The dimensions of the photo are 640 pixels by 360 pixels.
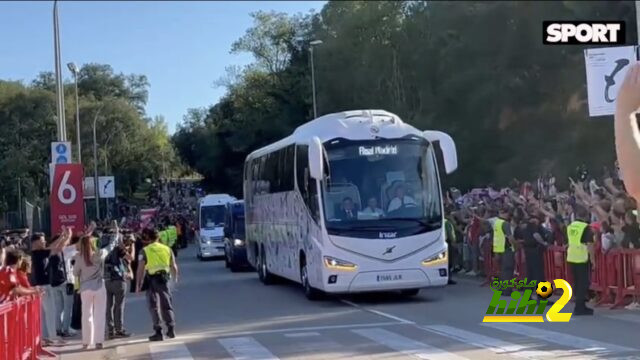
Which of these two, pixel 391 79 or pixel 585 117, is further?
pixel 391 79

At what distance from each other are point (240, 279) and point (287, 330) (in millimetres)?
14958

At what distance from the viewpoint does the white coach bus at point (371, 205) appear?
19531 millimetres

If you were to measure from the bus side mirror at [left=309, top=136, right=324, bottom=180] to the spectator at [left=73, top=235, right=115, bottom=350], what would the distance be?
5.56m

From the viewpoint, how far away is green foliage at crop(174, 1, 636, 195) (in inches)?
1708

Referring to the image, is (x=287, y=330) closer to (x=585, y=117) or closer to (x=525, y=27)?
(x=585, y=117)

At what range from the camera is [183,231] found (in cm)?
6225

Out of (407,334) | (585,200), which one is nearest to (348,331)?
(407,334)

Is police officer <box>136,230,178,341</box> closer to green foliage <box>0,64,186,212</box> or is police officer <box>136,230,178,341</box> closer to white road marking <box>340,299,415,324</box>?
white road marking <box>340,299,415,324</box>

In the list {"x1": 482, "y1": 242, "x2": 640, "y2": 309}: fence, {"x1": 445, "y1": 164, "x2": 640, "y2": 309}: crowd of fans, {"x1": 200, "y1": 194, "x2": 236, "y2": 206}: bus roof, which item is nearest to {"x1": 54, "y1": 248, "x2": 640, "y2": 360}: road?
{"x1": 482, "y1": 242, "x2": 640, "y2": 309}: fence

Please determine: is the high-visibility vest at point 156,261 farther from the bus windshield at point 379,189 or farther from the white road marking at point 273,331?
the bus windshield at point 379,189

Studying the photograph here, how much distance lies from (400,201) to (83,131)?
64.6 feet

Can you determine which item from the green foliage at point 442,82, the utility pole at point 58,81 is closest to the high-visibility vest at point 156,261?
the utility pole at point 58,81

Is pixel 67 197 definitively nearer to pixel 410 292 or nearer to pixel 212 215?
pixel 410 292

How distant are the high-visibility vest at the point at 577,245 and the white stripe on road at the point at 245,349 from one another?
5.82m
